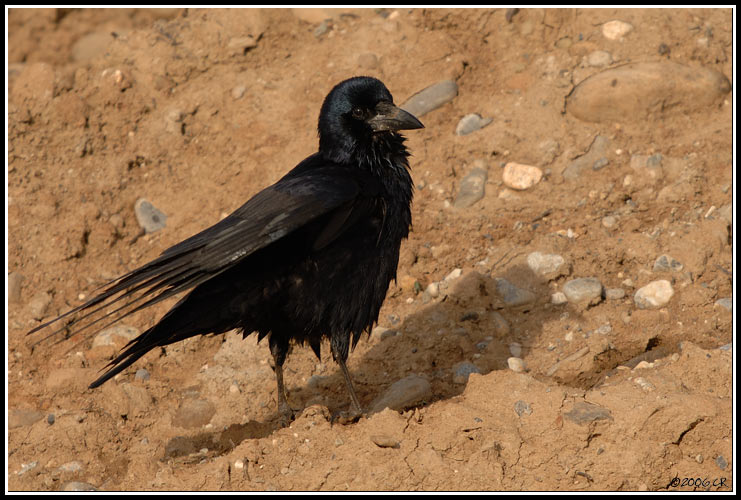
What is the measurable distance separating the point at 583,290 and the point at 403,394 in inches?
60.2

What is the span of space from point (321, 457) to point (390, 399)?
2.79 ft

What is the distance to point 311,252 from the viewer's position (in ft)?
15.5

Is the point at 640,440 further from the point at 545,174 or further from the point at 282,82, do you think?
the point at 282,82

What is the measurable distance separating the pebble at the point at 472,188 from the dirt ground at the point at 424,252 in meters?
0.08

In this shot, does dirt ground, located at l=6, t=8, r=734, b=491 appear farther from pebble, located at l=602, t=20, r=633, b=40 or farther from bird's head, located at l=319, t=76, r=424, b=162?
bird's head, located at l=319, t=76, r=424, b=162

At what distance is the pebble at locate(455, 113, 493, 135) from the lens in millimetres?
7285

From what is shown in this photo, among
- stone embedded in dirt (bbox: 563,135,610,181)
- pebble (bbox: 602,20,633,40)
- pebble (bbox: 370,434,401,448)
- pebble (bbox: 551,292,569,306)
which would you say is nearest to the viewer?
pebble (bbox: 370,434,401,448)

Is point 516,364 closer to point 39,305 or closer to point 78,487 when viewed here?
point 78,487

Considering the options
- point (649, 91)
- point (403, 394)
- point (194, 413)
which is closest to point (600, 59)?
point (649, 91)

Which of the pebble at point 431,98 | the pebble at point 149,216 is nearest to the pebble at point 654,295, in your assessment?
the pebble at point 431,98

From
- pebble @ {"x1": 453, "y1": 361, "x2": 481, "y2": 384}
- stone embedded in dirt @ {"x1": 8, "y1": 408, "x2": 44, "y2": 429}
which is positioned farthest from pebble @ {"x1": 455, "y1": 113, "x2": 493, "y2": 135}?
stone embedded in dirt @ {"x1": 8, "y1": 408, "x2": 44, "y2": 429}

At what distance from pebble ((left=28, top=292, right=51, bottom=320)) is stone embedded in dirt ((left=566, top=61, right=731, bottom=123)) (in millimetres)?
4689

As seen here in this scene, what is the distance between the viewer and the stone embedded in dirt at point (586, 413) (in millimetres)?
4375

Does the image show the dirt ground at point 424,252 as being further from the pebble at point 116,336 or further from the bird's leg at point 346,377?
the bird's leg at point 346,377
